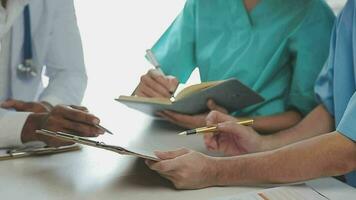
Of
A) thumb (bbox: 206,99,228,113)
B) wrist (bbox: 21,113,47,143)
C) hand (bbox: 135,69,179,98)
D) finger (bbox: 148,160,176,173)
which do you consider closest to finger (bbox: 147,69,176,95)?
hand (bbox: 135,69,179,98)

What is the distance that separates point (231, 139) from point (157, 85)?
1.03ft

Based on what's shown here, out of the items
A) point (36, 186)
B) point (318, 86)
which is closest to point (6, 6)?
point (36, 186)

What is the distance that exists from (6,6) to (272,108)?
0.73 metres

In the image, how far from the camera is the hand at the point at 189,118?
1136mm

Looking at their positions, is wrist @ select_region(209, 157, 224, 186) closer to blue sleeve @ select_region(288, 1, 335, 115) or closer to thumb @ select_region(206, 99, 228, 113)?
thumb @ select_region(206, 99, 228, 113)

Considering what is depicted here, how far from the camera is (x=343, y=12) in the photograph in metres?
0.98

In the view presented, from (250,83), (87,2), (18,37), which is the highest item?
(87,2)

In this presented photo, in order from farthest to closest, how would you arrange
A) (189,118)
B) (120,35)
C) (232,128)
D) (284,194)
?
(120,35), (189,118), (232,128), (284,194)

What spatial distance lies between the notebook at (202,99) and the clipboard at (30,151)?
20 cm

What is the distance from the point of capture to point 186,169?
0.77 meters

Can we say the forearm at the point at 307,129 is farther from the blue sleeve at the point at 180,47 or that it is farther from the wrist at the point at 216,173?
the blue sleeve at the point at 180,47

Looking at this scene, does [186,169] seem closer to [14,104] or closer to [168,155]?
[168,155]

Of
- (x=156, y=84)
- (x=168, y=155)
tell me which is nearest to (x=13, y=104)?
(x=156, y=84)

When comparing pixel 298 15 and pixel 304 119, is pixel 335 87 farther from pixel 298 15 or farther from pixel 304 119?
pixel 298 15
